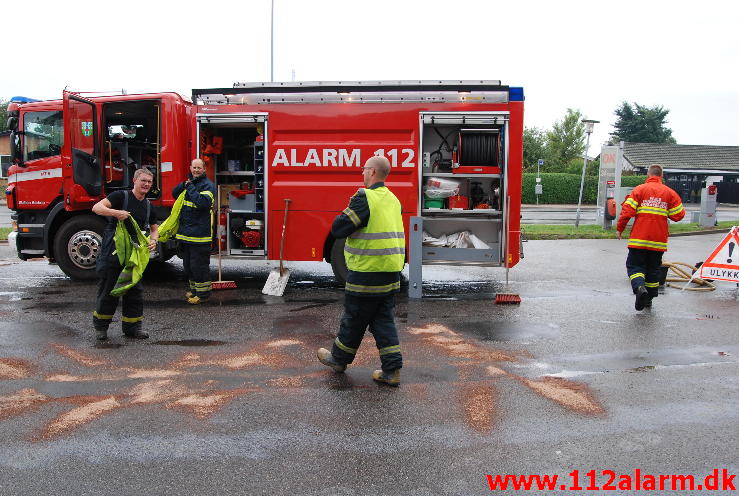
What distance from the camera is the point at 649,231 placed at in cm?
819

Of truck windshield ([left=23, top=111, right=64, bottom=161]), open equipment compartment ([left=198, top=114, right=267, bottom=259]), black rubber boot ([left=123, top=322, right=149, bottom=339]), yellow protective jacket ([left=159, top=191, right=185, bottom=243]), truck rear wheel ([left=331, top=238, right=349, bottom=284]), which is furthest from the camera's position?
truck windshield ([left=23, top=111, right=64, bottom=161])

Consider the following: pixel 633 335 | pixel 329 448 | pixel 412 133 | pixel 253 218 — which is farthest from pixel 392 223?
pixel 253 218

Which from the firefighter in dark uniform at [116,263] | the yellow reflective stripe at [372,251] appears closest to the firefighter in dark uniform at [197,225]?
the firefighter in dark uniform at [116,263]

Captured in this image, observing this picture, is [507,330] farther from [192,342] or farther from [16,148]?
[16,148]

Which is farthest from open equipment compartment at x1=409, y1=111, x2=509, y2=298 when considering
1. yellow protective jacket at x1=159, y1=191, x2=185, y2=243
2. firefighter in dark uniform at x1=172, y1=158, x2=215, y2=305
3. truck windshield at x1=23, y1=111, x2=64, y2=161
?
truck windshield at x1=23, y1=111, x2=64, y2=161

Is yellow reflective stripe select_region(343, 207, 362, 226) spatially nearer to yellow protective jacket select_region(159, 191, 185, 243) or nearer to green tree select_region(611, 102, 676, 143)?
yellow protective jacket select_region(159, 191, 185, 243)

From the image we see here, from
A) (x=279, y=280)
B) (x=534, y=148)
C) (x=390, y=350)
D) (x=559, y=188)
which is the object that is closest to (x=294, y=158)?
(x=279, y=280)

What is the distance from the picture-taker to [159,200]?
969 cm

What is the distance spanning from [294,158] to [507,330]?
4001 mm

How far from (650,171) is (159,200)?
6962mm

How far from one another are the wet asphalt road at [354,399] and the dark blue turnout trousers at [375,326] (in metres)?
0.25

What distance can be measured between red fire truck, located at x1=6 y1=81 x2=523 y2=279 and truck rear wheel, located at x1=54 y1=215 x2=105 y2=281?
2cm

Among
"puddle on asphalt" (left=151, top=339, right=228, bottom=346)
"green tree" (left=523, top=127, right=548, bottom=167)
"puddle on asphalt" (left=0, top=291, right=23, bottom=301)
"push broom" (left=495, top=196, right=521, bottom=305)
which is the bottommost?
"puddle on asphalt" (left=151, top=339, right=228, bottom=346)

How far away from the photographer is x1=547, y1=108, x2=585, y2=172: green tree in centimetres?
5531
